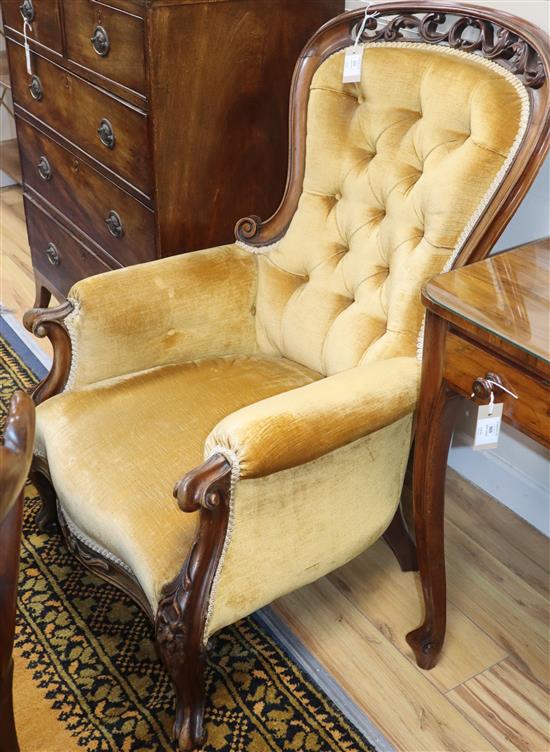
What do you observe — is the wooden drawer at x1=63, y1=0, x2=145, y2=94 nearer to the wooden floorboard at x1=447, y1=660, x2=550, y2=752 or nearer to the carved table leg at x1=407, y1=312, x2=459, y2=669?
the carved table leg at x1=407, y1=312, x2=459, y2=669

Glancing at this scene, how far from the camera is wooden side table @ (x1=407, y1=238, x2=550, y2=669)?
1.31 m

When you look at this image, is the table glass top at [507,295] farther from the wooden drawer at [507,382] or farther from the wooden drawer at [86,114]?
the wooden drawer at [86,114]

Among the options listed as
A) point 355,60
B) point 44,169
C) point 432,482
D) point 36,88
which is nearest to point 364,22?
point 355,60

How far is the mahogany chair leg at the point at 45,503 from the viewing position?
Result: 2.02 m

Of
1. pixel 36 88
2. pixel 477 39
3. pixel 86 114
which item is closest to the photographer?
pixel 477 39

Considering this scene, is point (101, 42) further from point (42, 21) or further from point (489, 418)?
point (489, 418)

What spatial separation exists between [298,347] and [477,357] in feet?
2.17

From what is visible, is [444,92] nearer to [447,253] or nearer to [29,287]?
[447,253]

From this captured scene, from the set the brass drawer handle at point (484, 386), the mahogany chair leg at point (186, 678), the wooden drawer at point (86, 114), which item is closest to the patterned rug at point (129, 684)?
the mahogany chair leg at point (186, 678)

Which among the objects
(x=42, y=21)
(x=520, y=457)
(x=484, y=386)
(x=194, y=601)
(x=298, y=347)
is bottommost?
(x=520, y=457)

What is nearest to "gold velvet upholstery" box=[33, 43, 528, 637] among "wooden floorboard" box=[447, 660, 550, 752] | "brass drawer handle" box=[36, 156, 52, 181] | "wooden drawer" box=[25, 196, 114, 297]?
"wooden floorboard" box=[447, 660, 550, 752]

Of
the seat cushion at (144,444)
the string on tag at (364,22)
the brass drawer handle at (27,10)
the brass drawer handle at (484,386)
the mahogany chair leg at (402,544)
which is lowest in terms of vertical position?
the mahogany chair leg at (402,544)

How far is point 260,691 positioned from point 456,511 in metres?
0.78

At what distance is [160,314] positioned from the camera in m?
1.93
